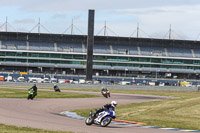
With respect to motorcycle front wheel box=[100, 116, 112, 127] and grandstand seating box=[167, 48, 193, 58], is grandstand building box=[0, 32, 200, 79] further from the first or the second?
motorcycle front wheel box=[100, 116, 112, 127]

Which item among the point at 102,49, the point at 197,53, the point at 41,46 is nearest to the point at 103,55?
the point at 102,49

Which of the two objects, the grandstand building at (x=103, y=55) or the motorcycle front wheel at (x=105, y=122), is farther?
the grandstand building at (x=103, y=55)

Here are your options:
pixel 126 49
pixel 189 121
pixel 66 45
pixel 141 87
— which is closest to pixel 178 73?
pixel 126 49

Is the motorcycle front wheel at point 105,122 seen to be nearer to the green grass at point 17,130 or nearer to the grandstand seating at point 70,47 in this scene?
the green grass at point 17,130

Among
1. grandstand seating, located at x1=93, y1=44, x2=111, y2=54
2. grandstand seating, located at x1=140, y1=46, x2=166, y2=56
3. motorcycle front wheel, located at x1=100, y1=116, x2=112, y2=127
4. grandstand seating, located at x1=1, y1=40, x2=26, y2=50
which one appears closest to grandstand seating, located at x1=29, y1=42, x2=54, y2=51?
grandstand seating, located at x1=1, y1=40, x2=26, y2=50

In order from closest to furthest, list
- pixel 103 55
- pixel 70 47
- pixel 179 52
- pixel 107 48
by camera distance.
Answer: pixel 103 55 → pixel 70 47 → pixel 107 48 → pixel 179 52

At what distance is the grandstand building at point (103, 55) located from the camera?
12406 centimetres

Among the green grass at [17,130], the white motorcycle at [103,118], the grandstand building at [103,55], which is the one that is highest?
the grandstand building at [103,55]

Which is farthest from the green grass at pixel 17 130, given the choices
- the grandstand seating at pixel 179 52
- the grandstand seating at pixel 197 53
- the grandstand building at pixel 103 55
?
the grandstand seating at pixel 197 53

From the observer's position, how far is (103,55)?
413 feet

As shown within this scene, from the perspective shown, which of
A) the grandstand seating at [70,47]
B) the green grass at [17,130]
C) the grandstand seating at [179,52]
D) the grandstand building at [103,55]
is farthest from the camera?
the grandstand seating at [179,52]

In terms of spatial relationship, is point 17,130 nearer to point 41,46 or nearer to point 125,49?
point 41,46

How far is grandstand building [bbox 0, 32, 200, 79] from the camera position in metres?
124

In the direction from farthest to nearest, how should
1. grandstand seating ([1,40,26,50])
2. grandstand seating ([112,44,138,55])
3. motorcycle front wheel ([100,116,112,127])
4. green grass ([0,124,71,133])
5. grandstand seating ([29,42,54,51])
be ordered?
grandstand seating ([112,44,138,55]), grandstand seating ([29,42,54,51]), grandstand seating ([1,40,26,50]), motorcycle front wheel ([100,116,112,127]), green grass ([0,124,71,133])
